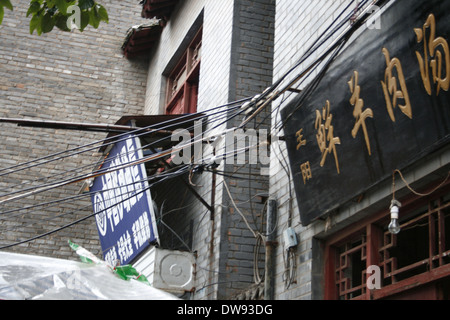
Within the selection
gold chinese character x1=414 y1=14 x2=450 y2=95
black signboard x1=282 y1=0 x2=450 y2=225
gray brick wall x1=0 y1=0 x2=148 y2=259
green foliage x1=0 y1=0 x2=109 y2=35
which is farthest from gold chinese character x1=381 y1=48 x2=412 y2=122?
gray brick wall x1=0 y1=0 x2=148 y2=259

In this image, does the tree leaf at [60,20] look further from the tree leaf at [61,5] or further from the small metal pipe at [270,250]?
the small metal pipe at [270,250]

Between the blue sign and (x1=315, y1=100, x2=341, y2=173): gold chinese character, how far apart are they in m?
2.79

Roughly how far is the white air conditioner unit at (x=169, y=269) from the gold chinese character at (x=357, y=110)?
4263 mm

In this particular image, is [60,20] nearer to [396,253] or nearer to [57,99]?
[396,253]

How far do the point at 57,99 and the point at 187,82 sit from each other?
3.55 m

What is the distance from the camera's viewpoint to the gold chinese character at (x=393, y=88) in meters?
5.05

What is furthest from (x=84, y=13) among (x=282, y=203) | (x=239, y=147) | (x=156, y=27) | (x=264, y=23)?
(x=156, y=27)

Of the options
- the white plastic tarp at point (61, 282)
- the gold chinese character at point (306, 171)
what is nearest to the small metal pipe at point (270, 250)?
the gold chinese character at point (306, 171)

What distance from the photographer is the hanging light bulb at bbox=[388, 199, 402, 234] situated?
16.9 ft

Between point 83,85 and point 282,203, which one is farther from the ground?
point 83,85
